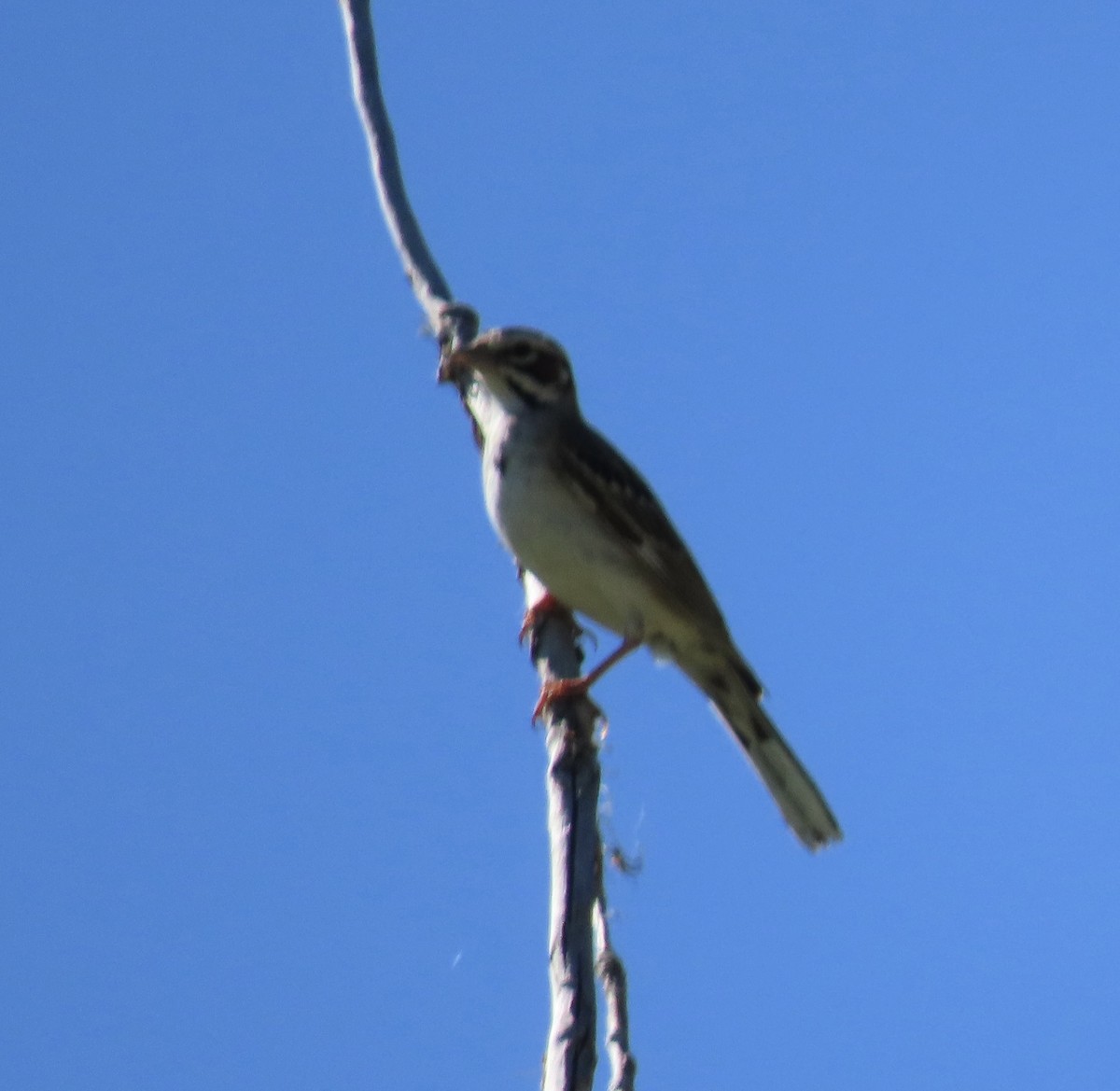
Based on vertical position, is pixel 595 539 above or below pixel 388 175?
below

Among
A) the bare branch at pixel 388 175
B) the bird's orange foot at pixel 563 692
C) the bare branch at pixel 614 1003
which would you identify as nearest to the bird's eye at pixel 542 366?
the bare branch at pixel 388 175

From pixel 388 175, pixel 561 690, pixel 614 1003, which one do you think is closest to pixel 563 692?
pixel 561 690

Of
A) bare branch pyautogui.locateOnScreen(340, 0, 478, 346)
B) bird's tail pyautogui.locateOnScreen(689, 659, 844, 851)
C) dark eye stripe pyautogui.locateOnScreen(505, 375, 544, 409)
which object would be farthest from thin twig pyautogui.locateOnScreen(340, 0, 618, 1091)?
bird's tail pyautogui.locateOnScreen(689, 659, 844, 851)

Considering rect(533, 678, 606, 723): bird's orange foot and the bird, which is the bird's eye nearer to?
the bird

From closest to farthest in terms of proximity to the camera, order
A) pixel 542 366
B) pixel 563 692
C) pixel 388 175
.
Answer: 1. pixel 563 692
2. pixel 388 175
3. pixel 542 366

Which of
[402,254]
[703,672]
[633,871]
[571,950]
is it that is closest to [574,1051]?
[571,950]

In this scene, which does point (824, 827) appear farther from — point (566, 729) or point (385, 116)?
point (385, 116)

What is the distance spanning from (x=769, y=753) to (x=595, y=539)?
3.68 ft

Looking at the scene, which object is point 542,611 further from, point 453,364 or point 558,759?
point 558,759

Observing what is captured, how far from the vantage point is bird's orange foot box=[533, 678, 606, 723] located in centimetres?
616

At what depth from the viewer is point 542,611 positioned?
744 cm

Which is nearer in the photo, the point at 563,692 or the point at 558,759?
the point at 558,759

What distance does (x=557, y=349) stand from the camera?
826 cm

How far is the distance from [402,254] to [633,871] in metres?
2.26
